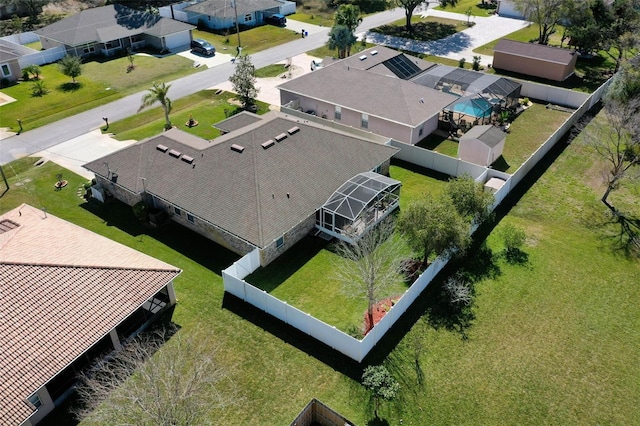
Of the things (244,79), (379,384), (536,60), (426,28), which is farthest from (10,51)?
(536,60)

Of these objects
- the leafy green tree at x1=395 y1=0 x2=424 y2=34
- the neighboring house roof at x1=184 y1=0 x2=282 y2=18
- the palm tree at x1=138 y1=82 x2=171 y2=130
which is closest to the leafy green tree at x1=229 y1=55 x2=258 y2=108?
the palm tree at x1=138 y1=82 x2=171 y2=130

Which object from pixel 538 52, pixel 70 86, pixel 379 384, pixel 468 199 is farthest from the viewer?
pixel 538 52

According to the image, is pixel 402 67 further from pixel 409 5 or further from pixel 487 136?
pixel 409 5

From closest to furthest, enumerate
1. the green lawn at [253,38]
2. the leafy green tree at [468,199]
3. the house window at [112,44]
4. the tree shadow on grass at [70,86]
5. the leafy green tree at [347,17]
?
the leafy green tree at [468,199], the tree shadow on grass at [70,86], the leafy green tree at [347,17], the house window at [112,44], the green lawn at [253,38]

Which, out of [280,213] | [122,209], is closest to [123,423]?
[280,213]

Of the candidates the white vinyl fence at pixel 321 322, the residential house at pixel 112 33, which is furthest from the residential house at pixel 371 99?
the residential house at pixel 112 33

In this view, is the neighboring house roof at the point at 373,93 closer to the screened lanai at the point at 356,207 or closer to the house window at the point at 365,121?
the house window at the point at 365,121
